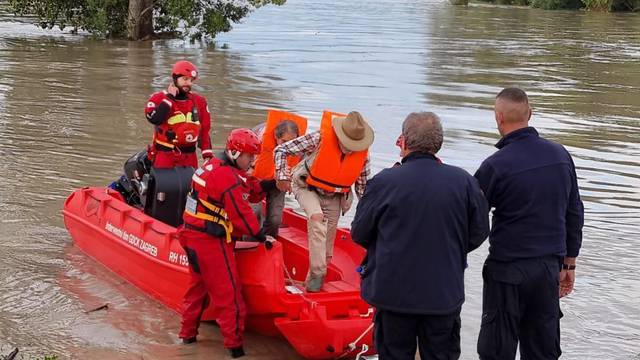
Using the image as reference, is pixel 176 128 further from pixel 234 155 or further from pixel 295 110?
pixel 295 110

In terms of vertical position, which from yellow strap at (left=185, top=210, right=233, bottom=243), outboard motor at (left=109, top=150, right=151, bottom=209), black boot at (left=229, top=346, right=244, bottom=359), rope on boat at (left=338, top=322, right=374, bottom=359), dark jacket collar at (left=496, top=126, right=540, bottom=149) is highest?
dark jacket collar at (left=496, top=126, right=540, bottom=149)

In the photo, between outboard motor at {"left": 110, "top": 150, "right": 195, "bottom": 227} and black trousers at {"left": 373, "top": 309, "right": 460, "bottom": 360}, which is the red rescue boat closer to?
outboard motor at {"left": 110, "top": 150, "right": 195, "bottom": 227}

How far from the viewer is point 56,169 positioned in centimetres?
1208

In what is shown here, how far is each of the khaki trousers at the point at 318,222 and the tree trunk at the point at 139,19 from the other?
69.6 feet

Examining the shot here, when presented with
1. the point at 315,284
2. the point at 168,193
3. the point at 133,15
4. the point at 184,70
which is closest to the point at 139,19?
the point at 133,15

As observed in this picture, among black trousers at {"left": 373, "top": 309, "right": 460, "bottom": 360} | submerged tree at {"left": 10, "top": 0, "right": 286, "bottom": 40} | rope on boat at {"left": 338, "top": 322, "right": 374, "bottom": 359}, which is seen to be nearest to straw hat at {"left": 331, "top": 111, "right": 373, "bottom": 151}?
rope on boat at {"left": 338, "top": 322, "right": 374, "bottom": 359}

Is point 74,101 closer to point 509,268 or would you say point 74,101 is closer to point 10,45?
point 10,45

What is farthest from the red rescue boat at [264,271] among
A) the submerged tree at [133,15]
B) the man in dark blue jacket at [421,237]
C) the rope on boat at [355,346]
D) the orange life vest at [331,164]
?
the submerged tree at [133,15]

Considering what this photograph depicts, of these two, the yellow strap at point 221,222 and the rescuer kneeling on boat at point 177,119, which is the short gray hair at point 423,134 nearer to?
the yellow strap at point 221,222

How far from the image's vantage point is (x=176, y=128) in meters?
8.16

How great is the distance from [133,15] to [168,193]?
19961mm

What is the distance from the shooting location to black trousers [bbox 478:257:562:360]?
496cm

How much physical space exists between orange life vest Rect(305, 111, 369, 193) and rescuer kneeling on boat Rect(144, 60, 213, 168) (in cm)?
177

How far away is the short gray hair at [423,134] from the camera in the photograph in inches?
180
